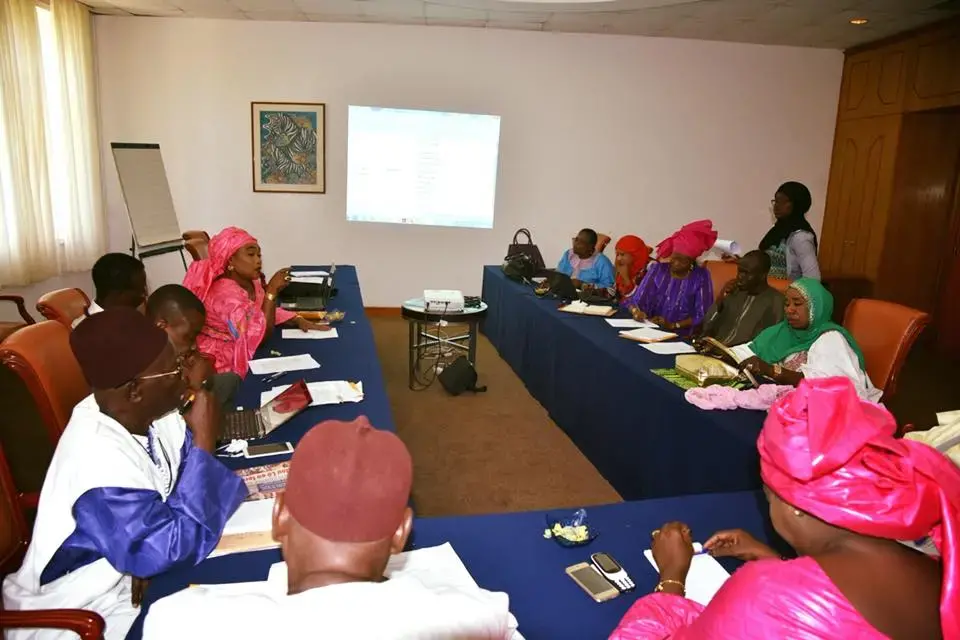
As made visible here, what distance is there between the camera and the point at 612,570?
4.30 ft

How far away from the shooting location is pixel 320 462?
2.55 ft

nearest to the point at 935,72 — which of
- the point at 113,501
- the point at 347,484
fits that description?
the point at 347,484

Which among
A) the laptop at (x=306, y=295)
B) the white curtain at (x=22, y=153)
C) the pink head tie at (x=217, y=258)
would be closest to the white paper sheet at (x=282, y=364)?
the pink head tie at (x=217, y=258)

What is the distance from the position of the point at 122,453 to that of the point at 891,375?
291 cm

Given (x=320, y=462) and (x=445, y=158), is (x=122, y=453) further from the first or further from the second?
(x=445, y=158)

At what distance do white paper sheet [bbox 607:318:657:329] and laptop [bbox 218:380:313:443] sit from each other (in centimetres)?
213

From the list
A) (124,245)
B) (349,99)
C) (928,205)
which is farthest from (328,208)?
(928,205)

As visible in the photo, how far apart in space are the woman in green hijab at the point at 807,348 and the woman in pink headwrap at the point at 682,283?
1.08 metres

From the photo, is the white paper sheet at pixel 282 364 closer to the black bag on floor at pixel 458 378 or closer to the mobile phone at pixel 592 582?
the mobile phone at pixel 592 582

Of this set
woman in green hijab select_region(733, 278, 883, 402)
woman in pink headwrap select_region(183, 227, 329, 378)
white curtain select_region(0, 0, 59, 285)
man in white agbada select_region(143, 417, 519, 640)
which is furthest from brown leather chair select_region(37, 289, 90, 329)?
white curtain select_region(0, 0, 59, 285)

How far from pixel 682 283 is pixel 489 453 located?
175cm

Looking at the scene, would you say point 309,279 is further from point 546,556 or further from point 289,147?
point 546,556

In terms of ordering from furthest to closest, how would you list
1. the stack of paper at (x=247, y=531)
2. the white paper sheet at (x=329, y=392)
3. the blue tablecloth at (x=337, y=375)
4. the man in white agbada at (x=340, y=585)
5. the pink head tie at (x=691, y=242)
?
1. the pink head tie at (x=691, y=242)
2. the white paper sheet at (x=329, y=392)
3. the blue tablecloth at (x=337, y=375)
4. the stack of paper at (x=247, y=531)
5. the man in white agbada at (x=340, y=585)

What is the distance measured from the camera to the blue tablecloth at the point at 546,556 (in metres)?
1.19
